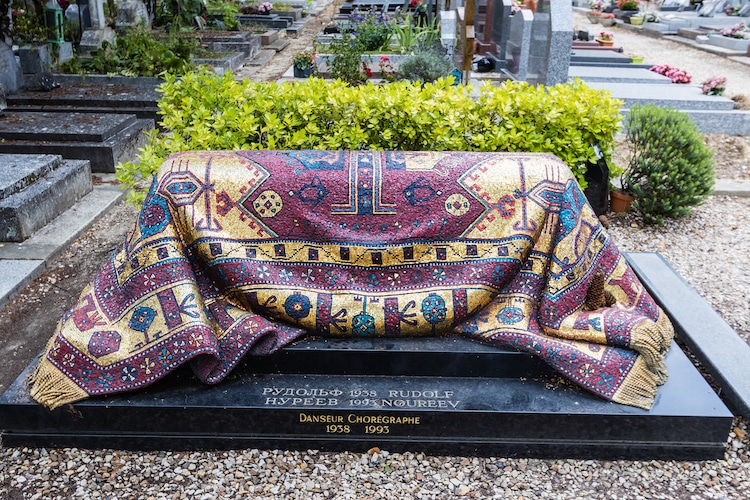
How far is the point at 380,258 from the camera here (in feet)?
12.2

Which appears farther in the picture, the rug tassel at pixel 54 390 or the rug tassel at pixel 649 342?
the rug tassel at pixel 649 342

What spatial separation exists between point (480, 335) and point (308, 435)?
1.10 meters

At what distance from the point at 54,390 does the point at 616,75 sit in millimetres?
11443

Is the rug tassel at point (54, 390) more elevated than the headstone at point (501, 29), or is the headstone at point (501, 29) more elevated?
the headstone at point (501, 29)

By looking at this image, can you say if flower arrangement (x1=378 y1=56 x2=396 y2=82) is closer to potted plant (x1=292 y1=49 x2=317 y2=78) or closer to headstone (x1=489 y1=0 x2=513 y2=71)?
potted plant (x1=292 y1=49 x2=317 y2=78)

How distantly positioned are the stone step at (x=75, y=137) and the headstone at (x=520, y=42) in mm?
6465

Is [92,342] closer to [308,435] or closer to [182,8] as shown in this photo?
[308,435]

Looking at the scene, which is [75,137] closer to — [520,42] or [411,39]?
[411,39]

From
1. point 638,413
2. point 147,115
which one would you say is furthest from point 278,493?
point 147,115

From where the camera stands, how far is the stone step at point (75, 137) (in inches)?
298

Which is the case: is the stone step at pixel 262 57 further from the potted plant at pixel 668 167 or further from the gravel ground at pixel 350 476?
the gravel ground at pixel 350 476

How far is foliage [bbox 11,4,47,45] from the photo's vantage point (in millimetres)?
10625

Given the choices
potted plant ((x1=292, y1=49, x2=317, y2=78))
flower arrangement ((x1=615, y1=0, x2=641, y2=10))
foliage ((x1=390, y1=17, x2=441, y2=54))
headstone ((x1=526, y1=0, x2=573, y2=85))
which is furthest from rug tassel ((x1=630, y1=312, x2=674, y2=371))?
flower arrangement ((x1=615, y1=0, x2=641, y2=10))

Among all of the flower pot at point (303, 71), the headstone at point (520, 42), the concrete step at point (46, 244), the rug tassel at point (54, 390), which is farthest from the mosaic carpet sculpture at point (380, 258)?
the flower pot at point (303, 71)
